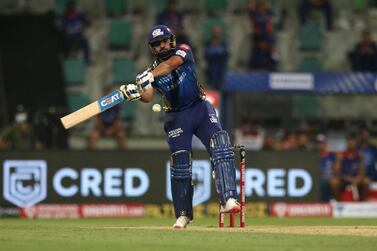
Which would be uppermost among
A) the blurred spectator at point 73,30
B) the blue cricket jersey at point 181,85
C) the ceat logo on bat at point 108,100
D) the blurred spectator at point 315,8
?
the blurred spectator at point 315,8

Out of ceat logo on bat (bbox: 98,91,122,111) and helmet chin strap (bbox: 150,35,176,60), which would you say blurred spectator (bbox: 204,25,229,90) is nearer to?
helmet chin strap (bbox: 150,35,176,60)

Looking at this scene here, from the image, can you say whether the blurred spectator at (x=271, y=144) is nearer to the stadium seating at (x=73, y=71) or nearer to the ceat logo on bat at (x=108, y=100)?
the stadium seating at (x=73, y=71)

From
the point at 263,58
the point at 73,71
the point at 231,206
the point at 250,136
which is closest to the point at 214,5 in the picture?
the point at 263,58

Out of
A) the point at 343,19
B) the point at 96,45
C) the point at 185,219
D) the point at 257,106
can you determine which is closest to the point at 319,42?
the point at 343,19

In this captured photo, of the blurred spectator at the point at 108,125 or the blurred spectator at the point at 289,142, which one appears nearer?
the blurred spectator at the point at 108,125

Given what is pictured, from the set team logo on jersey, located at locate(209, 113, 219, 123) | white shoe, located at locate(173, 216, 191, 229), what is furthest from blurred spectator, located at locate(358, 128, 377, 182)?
white shoe, located at locate(173, 216, 191, 229)

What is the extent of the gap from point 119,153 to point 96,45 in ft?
18.8

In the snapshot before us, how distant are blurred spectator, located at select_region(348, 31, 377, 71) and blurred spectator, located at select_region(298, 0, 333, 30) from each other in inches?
60.6

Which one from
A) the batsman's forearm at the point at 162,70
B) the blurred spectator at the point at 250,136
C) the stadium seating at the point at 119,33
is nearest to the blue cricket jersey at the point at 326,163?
the blurred spectator at the point at 250,136

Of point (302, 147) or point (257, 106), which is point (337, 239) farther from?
point (257, 106)

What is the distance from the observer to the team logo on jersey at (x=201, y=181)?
56.3 feet

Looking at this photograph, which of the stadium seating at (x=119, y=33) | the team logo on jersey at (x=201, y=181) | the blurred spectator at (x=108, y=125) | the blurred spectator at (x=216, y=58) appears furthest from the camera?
the stadium seating at (x=119, y=33)

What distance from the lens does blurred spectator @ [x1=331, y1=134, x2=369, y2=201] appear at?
727 inches

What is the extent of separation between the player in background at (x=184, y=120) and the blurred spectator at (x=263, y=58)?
10.6 meters
